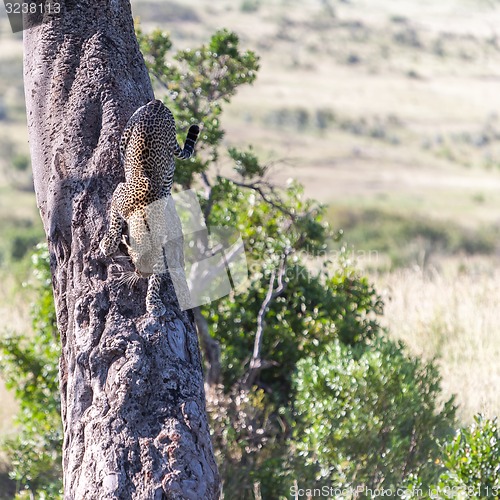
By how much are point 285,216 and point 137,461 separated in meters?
3.58

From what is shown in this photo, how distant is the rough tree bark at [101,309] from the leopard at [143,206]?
0.24 ft

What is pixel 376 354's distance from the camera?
18.6 ft

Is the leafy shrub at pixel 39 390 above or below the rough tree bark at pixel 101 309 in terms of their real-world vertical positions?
below

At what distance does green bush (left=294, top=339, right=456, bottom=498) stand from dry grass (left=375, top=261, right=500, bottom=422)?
1157 mm

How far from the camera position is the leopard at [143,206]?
415cm

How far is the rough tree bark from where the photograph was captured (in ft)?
12.3

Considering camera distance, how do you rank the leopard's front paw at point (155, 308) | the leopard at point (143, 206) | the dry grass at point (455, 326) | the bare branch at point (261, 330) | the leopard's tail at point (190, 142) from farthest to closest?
the dry grass at point (455, 326) < the bare branch at point (261, 330) < the leopard's tail at point (190, 142) < the leopard at point (143, 206) < the leopard's front paw at point (155, 308)

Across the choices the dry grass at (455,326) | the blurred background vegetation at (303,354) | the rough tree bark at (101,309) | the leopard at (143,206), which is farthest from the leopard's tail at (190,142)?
the dry grass at (455,326)

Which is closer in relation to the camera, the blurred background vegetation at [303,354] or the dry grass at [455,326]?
the blurred background vegetation at [303,354]

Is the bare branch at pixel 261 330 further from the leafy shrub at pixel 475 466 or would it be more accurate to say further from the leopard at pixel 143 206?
the leopard at pixel 143 206

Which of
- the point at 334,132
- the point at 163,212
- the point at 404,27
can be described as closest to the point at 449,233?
the point at 163,212

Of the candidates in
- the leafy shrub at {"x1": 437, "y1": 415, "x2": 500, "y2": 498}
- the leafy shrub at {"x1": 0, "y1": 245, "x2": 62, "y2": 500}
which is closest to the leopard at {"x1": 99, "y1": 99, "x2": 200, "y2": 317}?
the leafy shrub at {"x1": 437, "y1": 415, "x2": 500, "y2": 498}

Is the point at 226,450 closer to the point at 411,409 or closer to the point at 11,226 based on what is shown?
the point at 411,409

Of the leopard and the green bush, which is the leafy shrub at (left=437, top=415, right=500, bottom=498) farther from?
the leopard
